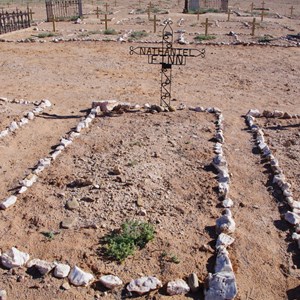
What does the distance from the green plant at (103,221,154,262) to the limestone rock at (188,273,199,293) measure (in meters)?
0.92

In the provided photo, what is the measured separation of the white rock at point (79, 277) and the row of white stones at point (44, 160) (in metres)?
2.13

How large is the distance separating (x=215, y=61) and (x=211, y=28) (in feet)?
35.2

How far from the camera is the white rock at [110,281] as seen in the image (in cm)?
528

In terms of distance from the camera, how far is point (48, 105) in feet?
39.1

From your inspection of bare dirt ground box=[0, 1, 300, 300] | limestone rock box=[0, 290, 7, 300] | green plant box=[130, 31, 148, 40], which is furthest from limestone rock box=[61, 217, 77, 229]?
green plant box=[130, 31, 148, 40]

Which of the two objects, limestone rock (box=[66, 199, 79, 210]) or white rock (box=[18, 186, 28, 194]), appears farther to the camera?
white rock (box=[18, 186, 28, 194])

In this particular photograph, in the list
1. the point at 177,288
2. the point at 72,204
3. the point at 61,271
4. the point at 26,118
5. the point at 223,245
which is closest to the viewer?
the point at 177,288

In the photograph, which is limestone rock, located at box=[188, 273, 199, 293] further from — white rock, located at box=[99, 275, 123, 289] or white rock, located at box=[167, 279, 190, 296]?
white rock, located at box=[99, 275, 123, 289]

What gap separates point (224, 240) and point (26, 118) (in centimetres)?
659

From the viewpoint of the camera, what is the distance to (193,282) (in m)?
5.29

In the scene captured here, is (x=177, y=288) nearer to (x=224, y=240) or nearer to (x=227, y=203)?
(x=224, y=240)

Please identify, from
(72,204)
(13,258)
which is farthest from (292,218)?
(13,258)

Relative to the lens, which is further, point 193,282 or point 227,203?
point 227,203

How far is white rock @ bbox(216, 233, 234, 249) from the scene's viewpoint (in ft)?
19.7
